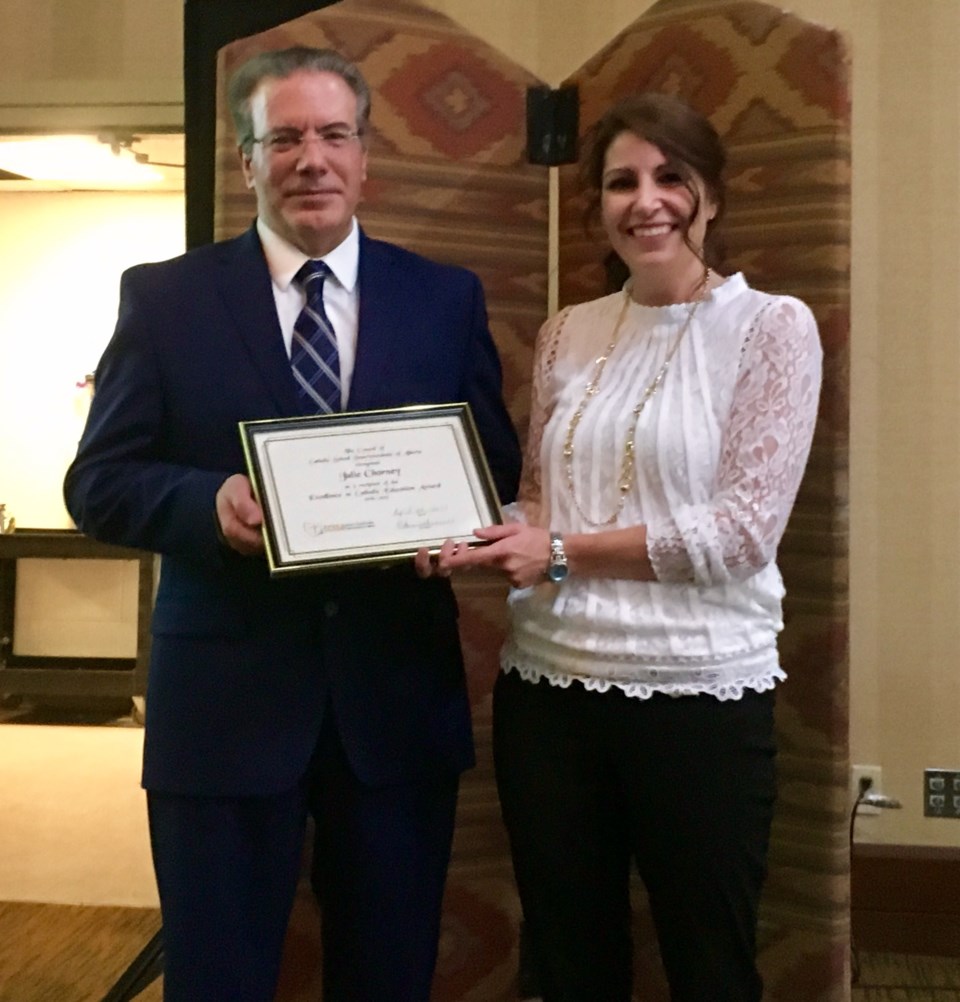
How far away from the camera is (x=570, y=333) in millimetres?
1346

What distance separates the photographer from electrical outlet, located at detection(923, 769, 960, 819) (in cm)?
208

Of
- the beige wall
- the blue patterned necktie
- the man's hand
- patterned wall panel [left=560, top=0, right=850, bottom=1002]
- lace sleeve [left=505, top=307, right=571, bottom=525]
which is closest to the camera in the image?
the man's hand

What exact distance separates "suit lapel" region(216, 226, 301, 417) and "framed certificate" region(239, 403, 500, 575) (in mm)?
69

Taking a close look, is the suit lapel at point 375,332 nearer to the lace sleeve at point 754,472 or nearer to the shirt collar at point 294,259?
the shirt collar at point 294,259

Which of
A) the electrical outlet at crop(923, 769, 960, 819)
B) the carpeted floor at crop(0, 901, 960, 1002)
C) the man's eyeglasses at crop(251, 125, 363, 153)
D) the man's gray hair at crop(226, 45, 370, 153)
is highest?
the man's gray hair at crop(226, 45, 370, 153)

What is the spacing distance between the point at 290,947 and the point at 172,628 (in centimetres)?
86

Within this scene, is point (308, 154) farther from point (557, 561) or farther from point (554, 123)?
point (554, 123)

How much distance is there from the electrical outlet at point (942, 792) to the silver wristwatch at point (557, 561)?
4.46ft

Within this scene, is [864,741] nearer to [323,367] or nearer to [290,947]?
[290,947]

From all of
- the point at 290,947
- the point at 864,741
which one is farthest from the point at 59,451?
the point at 864,741

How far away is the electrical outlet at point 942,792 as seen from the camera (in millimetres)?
2078

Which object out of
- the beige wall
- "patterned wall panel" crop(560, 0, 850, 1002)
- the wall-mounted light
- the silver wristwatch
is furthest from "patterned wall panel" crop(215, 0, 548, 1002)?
the wall-mounted light

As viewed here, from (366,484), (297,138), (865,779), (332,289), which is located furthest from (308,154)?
(865,779)

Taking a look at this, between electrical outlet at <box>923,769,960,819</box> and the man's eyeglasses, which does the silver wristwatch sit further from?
electrical outlet at <box>923,769,960,819</box>
